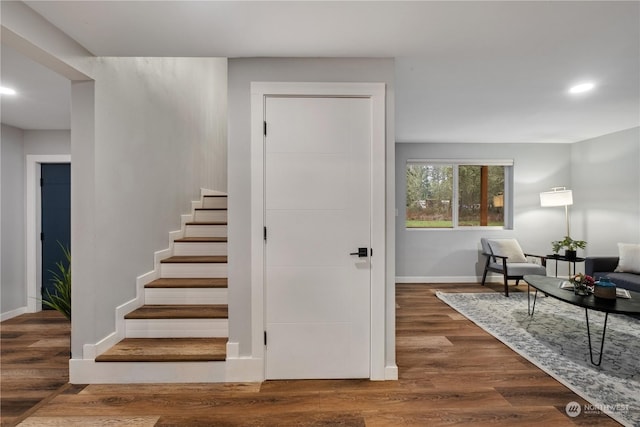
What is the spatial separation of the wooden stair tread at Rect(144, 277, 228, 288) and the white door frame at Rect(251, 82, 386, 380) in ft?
2.37

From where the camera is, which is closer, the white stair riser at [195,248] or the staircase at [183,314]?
the staircase at [183,314]

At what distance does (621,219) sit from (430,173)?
2.81 meters

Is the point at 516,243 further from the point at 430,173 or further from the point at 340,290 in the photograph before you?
the point at 340,290

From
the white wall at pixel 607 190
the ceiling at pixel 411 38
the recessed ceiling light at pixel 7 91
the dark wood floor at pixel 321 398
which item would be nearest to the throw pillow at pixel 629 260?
the white wall at pixel 607 190

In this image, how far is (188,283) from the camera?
9.53ft

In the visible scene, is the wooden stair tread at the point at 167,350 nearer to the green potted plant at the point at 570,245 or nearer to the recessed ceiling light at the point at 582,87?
the recessed ceiling light at the point at 582,87

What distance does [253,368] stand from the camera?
2.29m

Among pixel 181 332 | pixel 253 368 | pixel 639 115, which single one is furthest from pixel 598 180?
pixel 181 332

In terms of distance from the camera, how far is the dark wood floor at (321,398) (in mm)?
1900

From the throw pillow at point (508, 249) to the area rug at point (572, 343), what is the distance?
723mm

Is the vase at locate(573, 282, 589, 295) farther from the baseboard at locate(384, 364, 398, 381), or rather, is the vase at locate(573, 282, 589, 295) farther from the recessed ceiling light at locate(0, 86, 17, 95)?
the recessed ceiling light at locate(0, 86, 17, 95)

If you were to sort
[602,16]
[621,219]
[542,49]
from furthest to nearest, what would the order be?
[621,219]
[542,49]
[602,16]

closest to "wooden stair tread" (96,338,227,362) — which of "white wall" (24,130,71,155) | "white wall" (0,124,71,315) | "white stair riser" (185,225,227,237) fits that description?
"white stair riser" (185,225,227,237)

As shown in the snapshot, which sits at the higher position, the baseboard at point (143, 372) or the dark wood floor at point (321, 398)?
the baseboard at point (143, 372)
